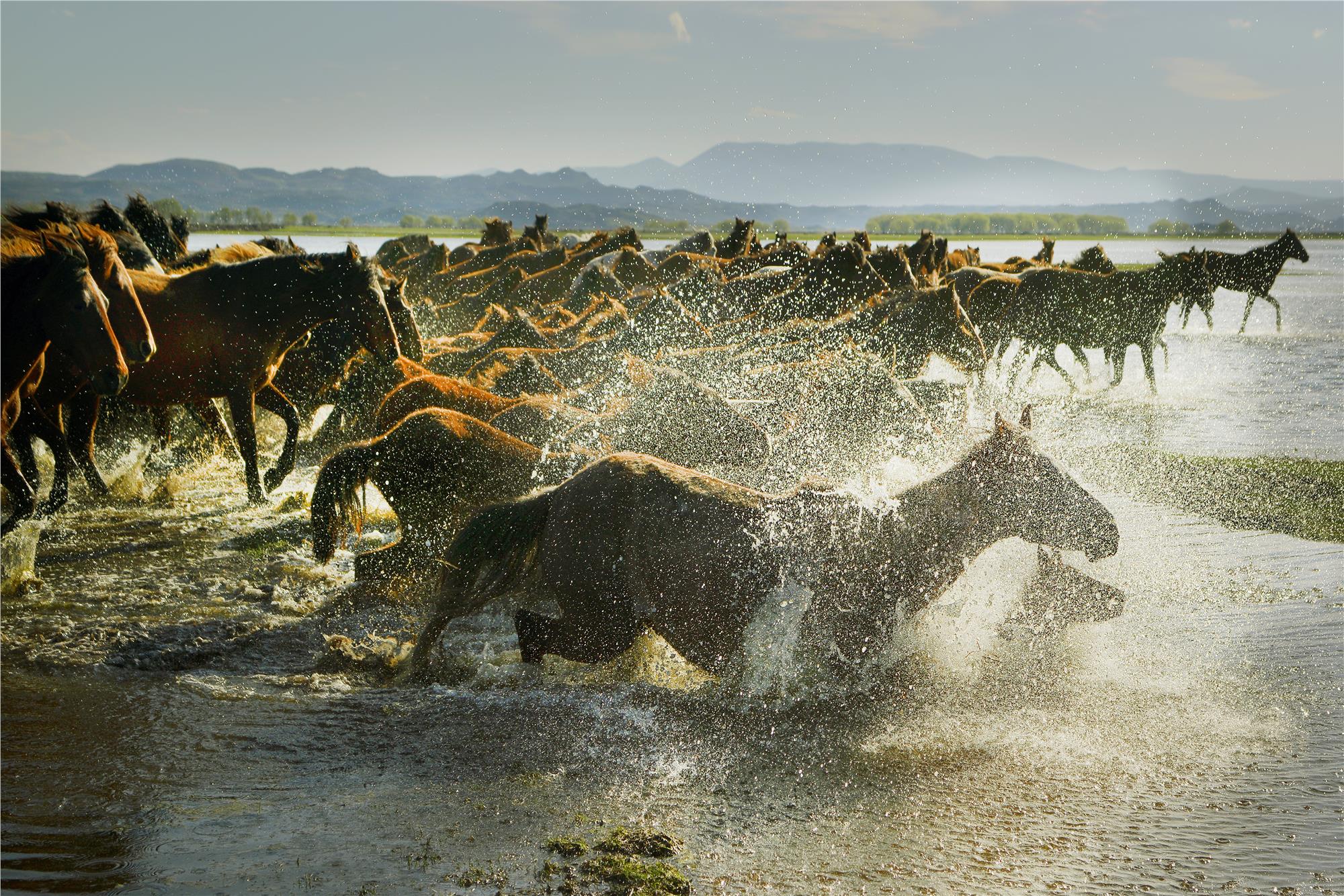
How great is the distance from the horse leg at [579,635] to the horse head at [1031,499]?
1.91 metres

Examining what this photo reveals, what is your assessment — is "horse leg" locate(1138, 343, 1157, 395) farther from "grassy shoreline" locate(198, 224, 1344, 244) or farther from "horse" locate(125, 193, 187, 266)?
"grassy shoreline" locate(198, 224, 1344, 244)

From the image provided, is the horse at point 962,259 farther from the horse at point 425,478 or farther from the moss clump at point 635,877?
the moss clump at point 635,877

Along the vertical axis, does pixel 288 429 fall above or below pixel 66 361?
below

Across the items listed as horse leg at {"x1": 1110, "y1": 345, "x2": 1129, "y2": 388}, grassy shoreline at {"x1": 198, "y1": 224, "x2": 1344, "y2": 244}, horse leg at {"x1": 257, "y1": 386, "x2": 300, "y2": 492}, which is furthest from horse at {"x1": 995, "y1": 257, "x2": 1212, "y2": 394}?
grassy shoreline at {"x1": 198, "y1": 224, "x2": 1344, "y2": 244}

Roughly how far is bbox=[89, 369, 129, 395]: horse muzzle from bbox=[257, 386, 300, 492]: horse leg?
2.32 meters

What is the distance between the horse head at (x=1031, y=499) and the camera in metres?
5.29

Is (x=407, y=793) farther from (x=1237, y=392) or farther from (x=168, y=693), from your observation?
(x=1237, y=392)

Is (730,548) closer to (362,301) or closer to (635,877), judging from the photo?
(635,877)

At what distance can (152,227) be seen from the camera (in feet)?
51.2

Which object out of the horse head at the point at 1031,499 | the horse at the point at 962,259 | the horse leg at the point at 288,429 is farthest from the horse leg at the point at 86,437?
the horse at the point at 962,259

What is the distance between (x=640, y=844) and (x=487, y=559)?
Result: 1.93 meters

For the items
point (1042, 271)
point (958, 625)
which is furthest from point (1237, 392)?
point (958, 625)

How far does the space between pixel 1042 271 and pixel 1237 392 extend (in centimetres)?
377

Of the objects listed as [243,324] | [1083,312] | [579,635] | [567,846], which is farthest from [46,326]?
[1083,312]
